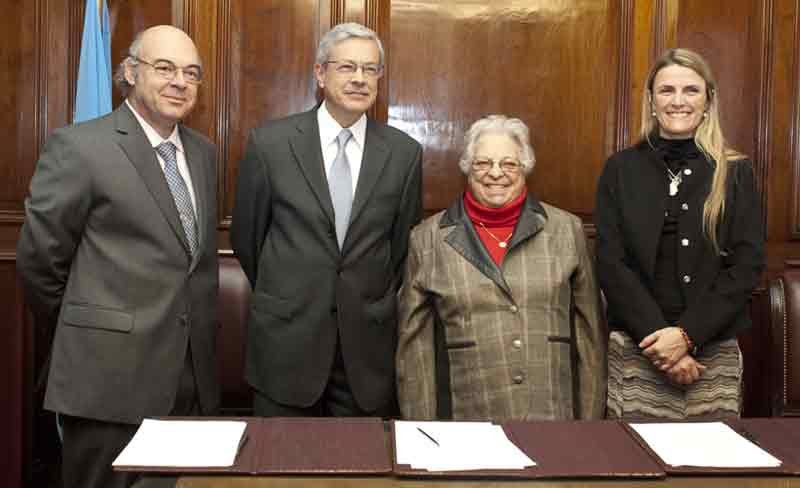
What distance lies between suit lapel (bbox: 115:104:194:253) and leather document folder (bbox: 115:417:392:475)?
749mm

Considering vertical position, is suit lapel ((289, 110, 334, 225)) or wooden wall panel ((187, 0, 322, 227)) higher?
wooden wall panel ((187, 0, 322, 227))

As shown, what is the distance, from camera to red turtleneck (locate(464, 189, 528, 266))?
265 cm

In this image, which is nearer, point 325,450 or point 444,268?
point 325,450

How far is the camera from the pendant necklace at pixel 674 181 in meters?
2.60

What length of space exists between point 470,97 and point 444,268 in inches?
46.4

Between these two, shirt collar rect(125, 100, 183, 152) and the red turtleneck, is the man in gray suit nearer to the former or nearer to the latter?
shirt collar rect(125, 100, 183, 152)

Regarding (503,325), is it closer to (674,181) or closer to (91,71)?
(674,181)

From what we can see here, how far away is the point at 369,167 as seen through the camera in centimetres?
272

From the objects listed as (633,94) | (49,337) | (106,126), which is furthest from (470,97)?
(49,337)

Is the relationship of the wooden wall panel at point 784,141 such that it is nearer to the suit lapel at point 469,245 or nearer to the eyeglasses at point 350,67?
the suit lapel at point 469,245

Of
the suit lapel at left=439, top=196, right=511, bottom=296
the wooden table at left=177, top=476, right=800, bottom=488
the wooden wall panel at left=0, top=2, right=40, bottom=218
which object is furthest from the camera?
the wooden wall panel at left=0, top=2, right=40, bottom=218

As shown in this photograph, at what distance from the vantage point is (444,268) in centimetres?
263

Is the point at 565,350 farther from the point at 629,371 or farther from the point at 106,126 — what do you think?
the point at 106,126

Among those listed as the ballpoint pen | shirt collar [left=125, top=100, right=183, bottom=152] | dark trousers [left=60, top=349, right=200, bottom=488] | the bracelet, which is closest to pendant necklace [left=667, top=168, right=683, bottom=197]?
the bracelet
